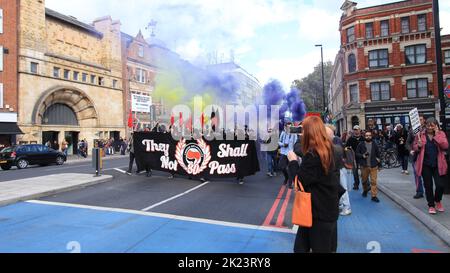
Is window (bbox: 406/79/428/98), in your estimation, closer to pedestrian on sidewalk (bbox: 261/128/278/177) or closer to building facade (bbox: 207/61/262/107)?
building facade (bbox: 207/61/262/107)

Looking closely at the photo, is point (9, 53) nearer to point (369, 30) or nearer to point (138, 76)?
point (138, 76)

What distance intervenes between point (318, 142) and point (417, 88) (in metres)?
33.8

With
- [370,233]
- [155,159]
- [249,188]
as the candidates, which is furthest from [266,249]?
[155,159]

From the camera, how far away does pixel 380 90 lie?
32406mm

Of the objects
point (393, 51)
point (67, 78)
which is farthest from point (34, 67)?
point (393, 51)

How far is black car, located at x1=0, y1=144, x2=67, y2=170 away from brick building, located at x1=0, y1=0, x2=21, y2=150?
289 inches

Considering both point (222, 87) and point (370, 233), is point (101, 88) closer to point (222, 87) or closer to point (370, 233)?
point (222, 87)

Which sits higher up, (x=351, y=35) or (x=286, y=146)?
(x=351, y=35)

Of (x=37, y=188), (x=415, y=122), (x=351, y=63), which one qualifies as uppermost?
(x=351, y=63)

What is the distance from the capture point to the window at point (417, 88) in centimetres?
3114

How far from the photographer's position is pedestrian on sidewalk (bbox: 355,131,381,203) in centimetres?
767

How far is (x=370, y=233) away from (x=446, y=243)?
A: 3.33 ft

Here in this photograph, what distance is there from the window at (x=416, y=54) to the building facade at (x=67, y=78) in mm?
31260

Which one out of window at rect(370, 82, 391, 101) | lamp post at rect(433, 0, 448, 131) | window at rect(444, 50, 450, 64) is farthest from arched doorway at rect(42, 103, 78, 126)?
window at rect(444, 50, 450, 64)
